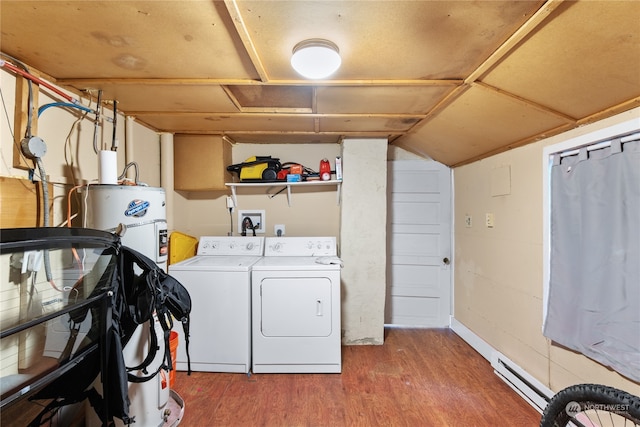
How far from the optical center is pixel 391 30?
3.83 ft

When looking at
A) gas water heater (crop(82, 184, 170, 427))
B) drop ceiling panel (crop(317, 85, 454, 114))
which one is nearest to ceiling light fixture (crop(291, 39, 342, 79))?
drop ceiling panel (crop(317, 85, 454, 114))

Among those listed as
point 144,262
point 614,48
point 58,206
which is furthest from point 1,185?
point 614,48

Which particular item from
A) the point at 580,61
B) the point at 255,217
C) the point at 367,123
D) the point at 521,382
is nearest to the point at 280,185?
the point at 255,217

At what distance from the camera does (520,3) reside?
1.00m

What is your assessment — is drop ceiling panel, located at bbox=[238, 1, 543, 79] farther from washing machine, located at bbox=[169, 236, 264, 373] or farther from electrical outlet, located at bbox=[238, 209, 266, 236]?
electrical outlet, located at bbox=[238, 209, 266, 236]

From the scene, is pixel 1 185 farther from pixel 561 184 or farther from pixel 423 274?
pixel 423 274

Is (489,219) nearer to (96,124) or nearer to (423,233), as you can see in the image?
(423,233)

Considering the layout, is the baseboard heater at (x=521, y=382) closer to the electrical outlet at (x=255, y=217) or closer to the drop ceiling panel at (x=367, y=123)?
the drop ceiling panel at (x=367, y=123)

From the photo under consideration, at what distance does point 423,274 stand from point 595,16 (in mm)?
2597

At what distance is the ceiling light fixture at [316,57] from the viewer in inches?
49.2

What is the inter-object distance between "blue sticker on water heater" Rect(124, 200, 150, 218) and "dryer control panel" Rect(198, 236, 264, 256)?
1266 mm

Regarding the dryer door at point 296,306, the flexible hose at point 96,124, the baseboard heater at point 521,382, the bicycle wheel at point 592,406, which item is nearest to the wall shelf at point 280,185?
the dryer door at point 296,306

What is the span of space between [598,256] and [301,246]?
84.6 inches

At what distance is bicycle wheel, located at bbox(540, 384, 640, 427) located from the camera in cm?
101
